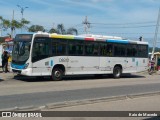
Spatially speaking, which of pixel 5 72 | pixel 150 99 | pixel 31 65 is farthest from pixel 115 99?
pixel 5 72

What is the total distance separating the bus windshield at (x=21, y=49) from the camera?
75.3ft

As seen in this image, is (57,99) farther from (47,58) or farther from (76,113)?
(47,58)

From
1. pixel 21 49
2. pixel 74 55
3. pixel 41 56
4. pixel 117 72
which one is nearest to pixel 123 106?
pixel 41 56

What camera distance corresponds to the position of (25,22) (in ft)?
203

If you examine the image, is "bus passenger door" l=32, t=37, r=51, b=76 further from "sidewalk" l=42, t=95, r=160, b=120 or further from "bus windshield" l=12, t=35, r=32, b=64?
"sidewalk" l=42, t=95, r=160, b=120

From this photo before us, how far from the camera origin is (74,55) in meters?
25.3

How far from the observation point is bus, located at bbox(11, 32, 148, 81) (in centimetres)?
2303

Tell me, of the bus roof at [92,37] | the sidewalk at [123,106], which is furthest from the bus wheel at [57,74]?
the sidewalk at [123,106]

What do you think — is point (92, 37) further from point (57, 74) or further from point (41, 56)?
point (41, 56)

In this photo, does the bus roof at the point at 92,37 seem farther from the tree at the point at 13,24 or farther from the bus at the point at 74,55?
the tree at the point at 13,24

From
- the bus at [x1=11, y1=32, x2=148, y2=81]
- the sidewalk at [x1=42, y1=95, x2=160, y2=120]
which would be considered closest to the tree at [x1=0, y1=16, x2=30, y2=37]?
the bus at [x1=11, y1=32, x2=148, y2=81]

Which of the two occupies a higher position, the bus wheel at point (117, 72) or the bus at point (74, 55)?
the bus at point (74, 55)

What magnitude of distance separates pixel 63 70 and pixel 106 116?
46.4ft

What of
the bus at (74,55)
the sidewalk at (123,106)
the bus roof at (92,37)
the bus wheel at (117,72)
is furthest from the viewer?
the bus wheel at (117,72)
